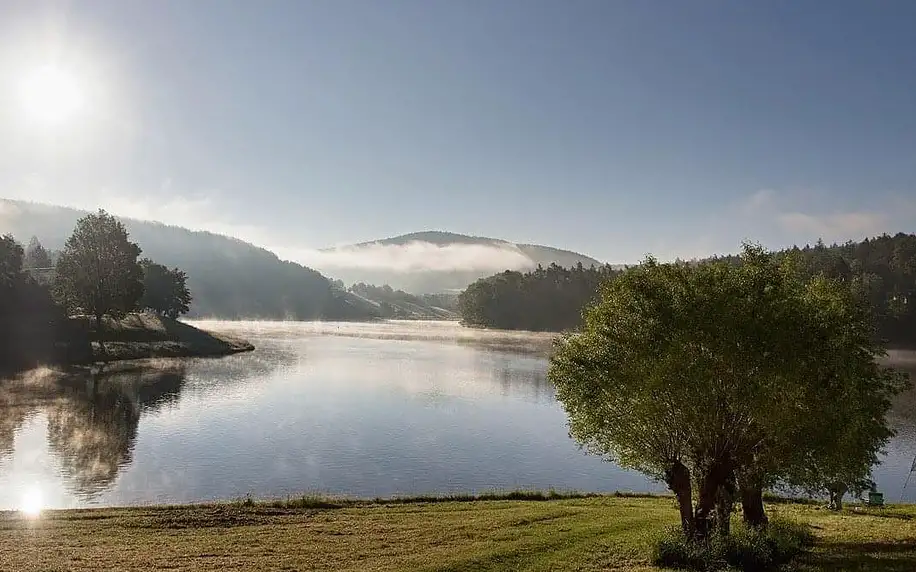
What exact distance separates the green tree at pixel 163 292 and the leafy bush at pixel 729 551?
6350 inches

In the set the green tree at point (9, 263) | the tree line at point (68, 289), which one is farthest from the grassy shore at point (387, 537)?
the green tree at point (9, 263)

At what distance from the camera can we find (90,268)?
130500 millimetres

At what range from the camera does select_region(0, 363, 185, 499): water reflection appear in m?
48.5

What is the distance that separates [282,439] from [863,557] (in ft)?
163

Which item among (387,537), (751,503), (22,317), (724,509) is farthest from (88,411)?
(751,503)

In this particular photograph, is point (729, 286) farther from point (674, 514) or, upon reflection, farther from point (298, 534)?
point (298, 534)

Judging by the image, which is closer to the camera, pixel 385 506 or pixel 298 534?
pixel 298 534

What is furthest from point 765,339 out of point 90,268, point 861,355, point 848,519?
point 90,268

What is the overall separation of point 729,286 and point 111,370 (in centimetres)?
11025

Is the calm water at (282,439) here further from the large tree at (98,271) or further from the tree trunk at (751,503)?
the large tree at (98,271)

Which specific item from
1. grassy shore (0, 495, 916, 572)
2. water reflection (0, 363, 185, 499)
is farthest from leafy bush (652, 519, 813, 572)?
water reflection (0, 363, 185, 499)

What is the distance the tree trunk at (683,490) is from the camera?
26.7m

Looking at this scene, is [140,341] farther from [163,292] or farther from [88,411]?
[88,411]

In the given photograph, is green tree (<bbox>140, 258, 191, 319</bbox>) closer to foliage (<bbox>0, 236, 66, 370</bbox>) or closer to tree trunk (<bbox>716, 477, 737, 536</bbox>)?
foliage (<bbox>0, 236, 66, 370</bbox>)
